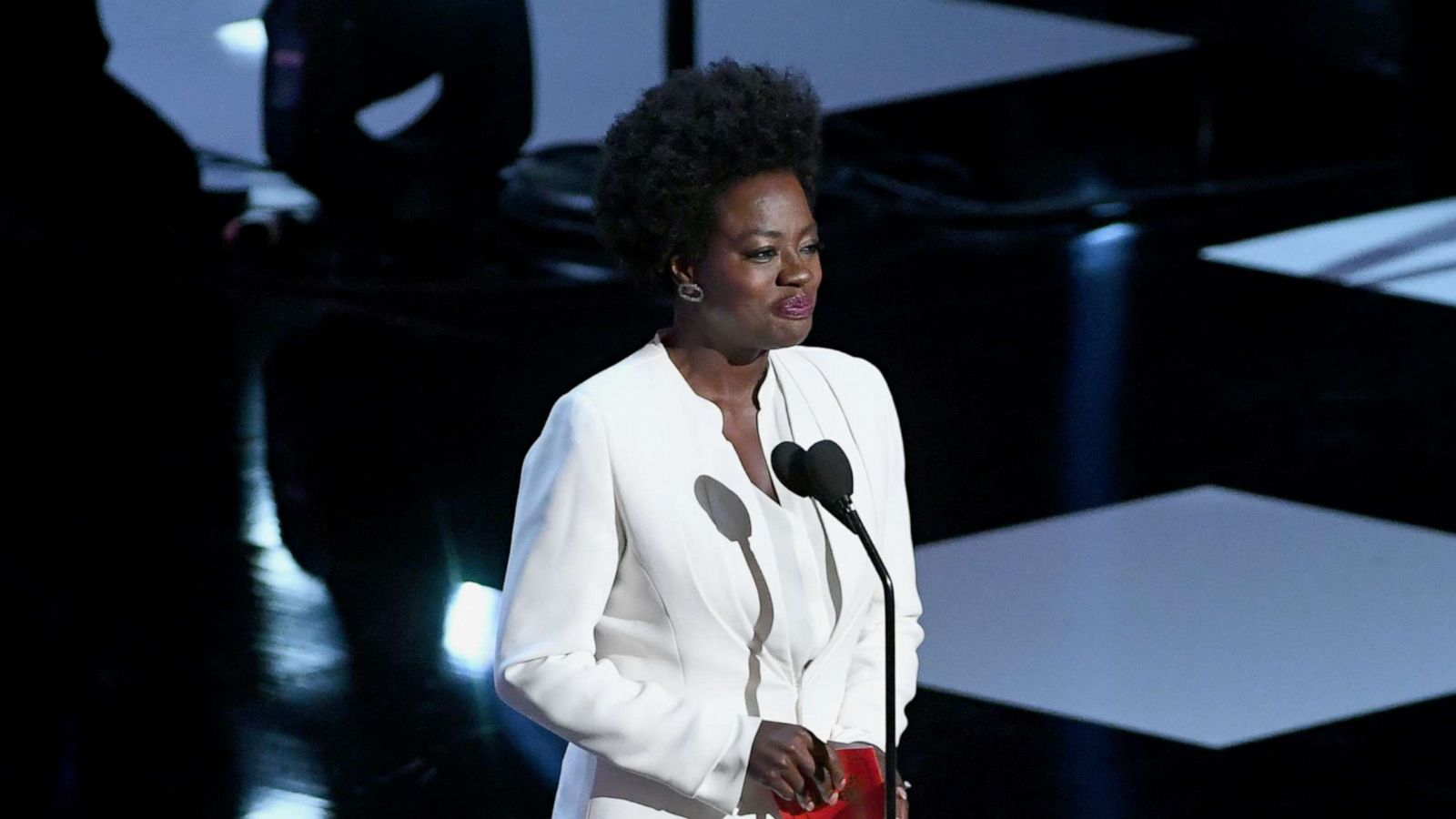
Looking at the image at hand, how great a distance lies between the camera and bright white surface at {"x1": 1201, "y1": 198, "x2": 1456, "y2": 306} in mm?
6266

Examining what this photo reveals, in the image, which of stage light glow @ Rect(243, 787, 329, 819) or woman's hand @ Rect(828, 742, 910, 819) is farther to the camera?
stage light glow @ Rect(243, 787, 329, 819)

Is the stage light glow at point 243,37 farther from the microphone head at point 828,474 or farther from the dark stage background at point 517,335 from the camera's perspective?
the microphone head at point 828,474

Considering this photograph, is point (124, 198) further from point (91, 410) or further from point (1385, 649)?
point (1385, 649)

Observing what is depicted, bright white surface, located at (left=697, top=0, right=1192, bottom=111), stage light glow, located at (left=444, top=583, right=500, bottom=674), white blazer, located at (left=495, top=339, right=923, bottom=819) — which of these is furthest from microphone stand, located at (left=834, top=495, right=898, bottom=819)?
bright white surface, located at (left=697, top=0, right=1192, bottom=111)

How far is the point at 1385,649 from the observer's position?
12.1ft

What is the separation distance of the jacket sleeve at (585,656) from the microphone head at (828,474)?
17 cm

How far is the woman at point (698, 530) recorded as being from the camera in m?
1.66

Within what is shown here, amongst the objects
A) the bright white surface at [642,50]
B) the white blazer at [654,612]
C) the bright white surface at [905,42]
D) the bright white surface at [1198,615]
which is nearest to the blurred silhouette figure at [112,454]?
the bright white surface at [642,50]

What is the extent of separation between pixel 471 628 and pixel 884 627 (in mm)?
2033

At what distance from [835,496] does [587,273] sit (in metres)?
4.92

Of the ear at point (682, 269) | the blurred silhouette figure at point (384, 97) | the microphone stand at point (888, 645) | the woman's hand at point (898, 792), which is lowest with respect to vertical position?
the blurred silhouette figure at point (384, 97)

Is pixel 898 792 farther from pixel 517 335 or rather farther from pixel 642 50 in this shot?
pixel 642 50

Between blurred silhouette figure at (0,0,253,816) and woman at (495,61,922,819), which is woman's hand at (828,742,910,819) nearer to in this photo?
woman at (495,61,922,819)

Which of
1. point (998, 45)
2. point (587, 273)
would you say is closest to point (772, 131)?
point (587, 273)
